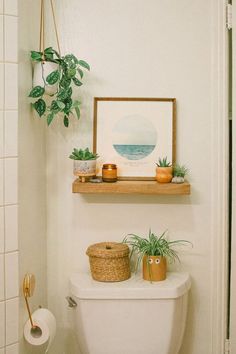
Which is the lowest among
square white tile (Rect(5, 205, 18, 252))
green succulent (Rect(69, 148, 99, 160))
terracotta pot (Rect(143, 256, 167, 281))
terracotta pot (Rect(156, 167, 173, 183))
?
terracotta pot (Rect(143, 256, 167, 281))

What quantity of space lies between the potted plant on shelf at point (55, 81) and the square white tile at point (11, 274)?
1.80 ft

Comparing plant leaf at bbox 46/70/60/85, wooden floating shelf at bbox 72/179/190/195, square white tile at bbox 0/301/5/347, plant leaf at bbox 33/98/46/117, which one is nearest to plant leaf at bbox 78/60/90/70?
plant leaf at bbox 46/70/60/85

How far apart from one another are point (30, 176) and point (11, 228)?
24cm

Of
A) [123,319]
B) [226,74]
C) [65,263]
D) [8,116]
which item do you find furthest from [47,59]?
[123,319]

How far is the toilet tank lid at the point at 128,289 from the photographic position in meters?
1.57

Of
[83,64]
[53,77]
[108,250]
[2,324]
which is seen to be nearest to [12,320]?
[2,324]

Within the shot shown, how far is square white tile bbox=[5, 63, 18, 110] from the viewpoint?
1.38m

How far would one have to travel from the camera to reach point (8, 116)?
4.55 feet

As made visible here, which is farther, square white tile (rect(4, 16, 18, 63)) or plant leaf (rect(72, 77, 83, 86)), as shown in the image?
plant leaf (rect(72, 77, 83, 86))

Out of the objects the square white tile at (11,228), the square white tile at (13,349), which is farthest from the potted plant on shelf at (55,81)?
the square white tile at (13,349)

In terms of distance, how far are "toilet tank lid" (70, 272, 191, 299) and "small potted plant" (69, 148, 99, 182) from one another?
0.43 m

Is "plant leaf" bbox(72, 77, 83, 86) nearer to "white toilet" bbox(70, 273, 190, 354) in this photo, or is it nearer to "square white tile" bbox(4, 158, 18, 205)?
"square white tile" bbox(4, 158, 18, 205)

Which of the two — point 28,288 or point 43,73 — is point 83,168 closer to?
point 43,73

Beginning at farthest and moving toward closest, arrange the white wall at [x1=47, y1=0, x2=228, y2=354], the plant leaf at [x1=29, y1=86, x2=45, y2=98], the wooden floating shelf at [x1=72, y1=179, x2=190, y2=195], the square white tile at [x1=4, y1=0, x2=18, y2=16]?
the white wall at [x1=47, y1=0, x2=228, y2=354]
the wooden floating shelf at [x1=72, y1=179, x2=190, y2=195]
the plant leaf at [x1=29, y1=86, x2=45, y2=98]
the square white tile at [x1=4, y1=0, x2=18, y2=16]
